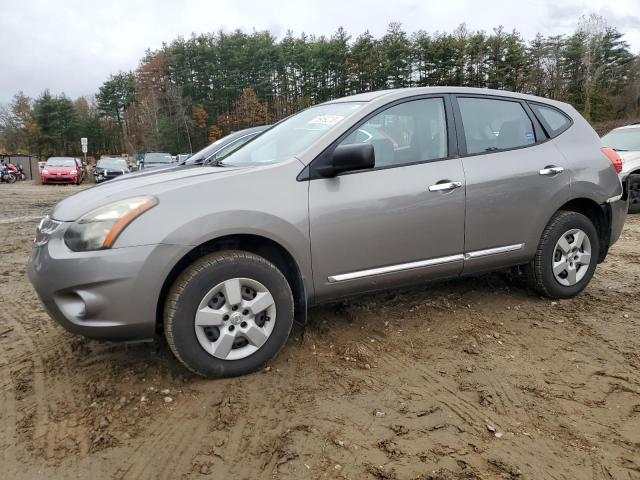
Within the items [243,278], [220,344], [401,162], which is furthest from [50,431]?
[401,162]

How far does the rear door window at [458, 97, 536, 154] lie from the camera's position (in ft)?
12.0

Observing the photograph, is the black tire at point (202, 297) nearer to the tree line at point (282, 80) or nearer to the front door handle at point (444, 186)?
the front door handle at point (444, 186)

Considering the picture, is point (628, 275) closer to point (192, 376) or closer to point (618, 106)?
point (192, 376)

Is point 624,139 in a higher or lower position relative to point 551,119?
lower

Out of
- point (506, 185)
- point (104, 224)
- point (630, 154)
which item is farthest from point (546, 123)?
point (630, 154)

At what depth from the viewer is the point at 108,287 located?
99.5 inches

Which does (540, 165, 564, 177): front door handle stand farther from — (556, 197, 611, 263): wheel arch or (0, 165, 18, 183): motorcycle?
(0, 165, 18, 183): motorcycle

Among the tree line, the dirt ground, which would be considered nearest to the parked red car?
the dirt ground

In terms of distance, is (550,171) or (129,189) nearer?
(129,189)

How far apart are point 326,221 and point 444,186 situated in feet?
3.09

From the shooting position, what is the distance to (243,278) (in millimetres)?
2760

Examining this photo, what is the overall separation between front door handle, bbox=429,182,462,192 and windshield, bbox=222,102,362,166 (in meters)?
0.76

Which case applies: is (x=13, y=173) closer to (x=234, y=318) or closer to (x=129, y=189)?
(x=129, y=189)

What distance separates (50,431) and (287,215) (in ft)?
5.45
